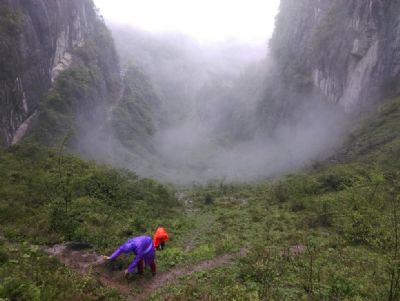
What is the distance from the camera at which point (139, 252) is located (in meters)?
10.3

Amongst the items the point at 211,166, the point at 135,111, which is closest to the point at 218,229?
the point at 211,166

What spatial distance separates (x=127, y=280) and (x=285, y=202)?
16.9 metres

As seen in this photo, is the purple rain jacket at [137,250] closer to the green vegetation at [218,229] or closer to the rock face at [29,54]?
the green vegetation at [218,229]

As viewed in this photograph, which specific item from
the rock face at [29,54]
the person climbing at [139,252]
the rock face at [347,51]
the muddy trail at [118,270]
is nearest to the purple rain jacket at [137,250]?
the person climbing at [139,252]

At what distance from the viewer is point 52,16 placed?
152 ft

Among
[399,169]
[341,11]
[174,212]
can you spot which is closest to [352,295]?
[174,212]

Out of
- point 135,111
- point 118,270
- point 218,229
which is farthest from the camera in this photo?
point 135,111

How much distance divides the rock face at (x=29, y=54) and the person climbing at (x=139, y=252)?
2122 cm

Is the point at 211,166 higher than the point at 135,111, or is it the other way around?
the point at 135,111

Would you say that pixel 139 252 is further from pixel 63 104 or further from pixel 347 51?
pixel 347 51

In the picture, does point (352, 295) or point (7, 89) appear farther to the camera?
point (7, 89)

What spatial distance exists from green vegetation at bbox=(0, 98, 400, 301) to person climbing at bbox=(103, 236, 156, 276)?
0.72 metres

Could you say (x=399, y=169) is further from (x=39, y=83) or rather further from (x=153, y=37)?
(x=153, y=37)

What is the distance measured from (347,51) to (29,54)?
40.6m
